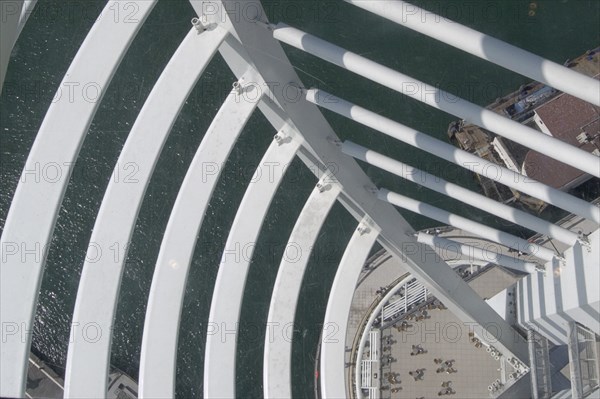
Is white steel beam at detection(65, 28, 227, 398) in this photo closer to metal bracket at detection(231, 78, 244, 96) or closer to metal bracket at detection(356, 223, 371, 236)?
metal bracket at detection(231, 78, 244, 96)

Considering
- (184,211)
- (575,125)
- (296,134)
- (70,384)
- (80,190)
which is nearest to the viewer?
(70,384)

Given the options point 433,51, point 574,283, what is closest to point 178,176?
point 433,51

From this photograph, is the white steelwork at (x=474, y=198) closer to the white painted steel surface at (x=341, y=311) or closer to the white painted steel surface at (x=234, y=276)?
the white painted steel surface at (x=234, y=276)

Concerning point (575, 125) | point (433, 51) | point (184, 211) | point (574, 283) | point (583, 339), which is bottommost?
point (583, 339)

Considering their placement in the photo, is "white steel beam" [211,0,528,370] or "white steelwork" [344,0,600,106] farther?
"white steel beam" [211,0,528,370]

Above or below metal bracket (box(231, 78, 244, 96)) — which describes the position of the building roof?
above

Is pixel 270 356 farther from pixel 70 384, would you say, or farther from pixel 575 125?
pixel 575 125

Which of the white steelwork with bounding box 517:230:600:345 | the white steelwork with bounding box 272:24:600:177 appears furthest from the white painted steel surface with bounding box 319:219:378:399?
the white steelwork with bounding box 272:24:600:177

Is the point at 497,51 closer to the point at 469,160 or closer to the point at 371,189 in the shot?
the point at 469,160
